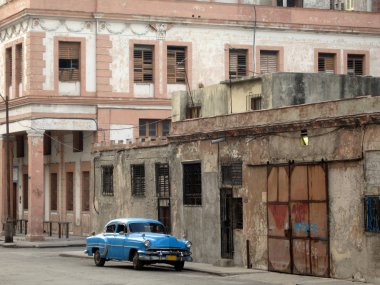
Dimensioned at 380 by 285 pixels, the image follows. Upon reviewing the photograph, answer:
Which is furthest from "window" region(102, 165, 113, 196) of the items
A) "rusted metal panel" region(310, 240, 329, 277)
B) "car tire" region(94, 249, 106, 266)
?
"rusted metal panel" region(310, 240, 329, 277)

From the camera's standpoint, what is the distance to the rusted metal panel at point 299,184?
101 ft

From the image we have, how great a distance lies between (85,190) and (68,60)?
687 cm

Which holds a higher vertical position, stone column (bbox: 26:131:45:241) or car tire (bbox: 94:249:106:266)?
stone column (bbox: 26:131:45:241)

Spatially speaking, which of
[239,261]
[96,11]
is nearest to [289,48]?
[96,11]

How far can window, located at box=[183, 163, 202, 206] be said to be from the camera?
36344 mm

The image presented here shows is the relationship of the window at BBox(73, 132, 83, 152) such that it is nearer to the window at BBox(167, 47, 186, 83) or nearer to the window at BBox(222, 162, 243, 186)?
the window at BBox(167, 47, 186, 83)

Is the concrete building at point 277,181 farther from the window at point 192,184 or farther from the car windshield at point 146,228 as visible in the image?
the car windshield at point 146,228

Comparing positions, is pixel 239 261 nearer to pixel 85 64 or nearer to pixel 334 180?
pixel 334 180

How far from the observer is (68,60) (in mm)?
51969

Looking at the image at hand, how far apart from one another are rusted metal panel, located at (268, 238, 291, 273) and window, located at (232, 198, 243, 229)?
201 centimetres

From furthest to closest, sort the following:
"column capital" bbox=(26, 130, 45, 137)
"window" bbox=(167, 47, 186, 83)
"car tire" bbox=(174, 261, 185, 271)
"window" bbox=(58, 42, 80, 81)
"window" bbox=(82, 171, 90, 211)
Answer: "window" bbox=(82, 171, 90, 211) < "window" bbox=(167, 47, 186, 83) < "window" bbox=(58, 42, 80, 81) < "column capital" bbox=(26, 130, 45, 137) < "car tire" bbox=(174, 261, 185, 271)

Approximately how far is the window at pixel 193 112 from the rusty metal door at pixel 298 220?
7.66 meters

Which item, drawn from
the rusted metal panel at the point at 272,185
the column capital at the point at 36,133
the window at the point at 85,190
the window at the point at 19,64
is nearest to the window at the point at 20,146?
the window at the point at 85,190

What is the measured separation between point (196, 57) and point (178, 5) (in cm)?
276
